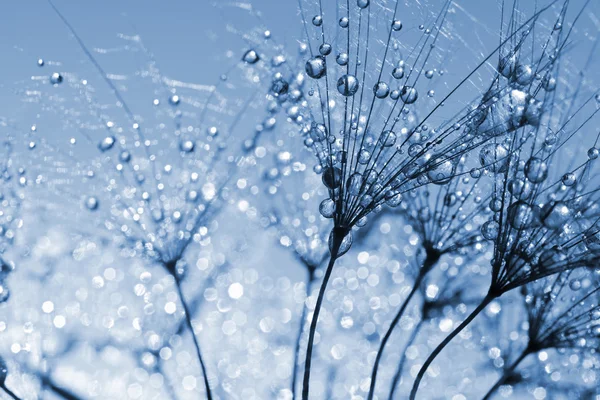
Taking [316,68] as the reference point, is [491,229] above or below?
below

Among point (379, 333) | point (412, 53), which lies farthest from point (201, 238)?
point (412, 53)

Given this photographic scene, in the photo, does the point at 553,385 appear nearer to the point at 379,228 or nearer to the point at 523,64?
the point at 379,228

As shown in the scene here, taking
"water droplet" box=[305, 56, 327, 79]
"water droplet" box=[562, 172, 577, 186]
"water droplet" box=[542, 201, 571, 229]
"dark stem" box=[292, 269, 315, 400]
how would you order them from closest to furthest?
"water droplet" box=[542, 201, 571, 229]
"water droplet" box=[305, 56, 327, 79]
"water droplet" box=[562, 172, 577, 186]
"dark stem" box=[292, 269, 315, 400]

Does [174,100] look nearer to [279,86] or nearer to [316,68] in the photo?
[279,86]

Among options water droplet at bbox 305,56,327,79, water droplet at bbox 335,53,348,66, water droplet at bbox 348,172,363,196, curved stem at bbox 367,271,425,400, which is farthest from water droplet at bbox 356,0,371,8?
curved stem at bbox 367,271,425,400

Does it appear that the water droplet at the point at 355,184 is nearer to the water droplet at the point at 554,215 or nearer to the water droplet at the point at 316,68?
the water droplet at the point at 316,68

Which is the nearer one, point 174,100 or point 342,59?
point 342,59

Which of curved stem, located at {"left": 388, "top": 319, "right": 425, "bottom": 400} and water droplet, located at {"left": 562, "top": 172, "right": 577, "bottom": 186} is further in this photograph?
curved stem, located at {"left": 388, "top": 319, "right": 425, "bottom": 400}

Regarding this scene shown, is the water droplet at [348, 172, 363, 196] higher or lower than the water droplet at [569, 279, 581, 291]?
higher

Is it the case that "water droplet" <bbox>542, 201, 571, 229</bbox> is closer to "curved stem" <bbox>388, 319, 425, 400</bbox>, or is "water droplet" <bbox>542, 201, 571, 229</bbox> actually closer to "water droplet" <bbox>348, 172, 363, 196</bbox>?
"water droplet" <bbox>348, 172, 363, 196</bbox>

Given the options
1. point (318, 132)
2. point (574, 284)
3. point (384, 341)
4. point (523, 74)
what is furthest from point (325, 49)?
point (574, 284)
